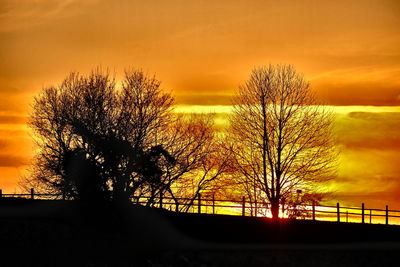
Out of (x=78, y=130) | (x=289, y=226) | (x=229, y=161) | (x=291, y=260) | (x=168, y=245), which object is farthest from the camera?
(x=229, y=161)

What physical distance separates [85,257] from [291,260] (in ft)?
30.3

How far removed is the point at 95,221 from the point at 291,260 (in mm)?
11925

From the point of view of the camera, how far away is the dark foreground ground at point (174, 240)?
33.2 m

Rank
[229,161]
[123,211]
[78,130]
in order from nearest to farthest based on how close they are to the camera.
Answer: [123,211] < [78,130] < [229,161]

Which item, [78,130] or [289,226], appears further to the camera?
[78,130]

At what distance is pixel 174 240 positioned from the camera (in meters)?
37.5

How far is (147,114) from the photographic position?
6038 cm

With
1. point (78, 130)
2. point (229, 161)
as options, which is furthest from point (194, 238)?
point (229, 161)

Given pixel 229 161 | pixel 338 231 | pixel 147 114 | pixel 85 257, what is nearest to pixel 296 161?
pixel 229 161

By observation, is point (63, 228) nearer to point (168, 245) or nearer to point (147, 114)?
point (168, 245)

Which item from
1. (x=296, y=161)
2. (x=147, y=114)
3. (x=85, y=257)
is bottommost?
(x=85, y=257)

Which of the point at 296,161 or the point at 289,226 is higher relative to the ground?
the point at 296,161

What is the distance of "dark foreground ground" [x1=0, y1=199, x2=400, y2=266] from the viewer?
3325 cm

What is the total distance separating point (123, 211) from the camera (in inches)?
1639
